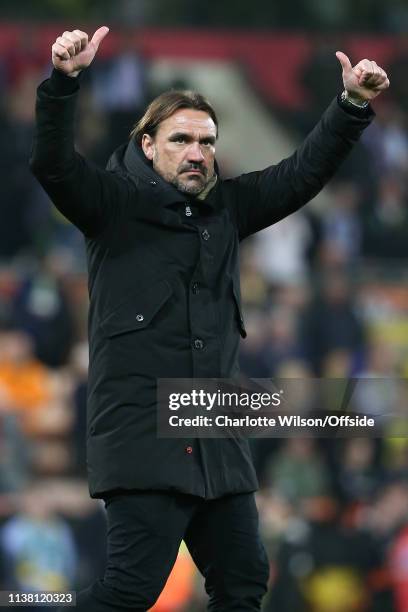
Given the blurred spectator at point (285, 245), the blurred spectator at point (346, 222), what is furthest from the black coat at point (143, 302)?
the blurred spectator at point (346, 222)

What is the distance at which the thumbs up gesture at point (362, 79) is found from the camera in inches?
197

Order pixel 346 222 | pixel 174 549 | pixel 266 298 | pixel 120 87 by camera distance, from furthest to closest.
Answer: pixel 120 87 < pixel 346 222 < pixel 266 298 < pixel 174 549

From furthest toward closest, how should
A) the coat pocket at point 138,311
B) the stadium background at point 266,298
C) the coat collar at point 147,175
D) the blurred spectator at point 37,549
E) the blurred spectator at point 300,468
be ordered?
the blurred spectator at point 300,468 → the stadium background at point 266,298 → the blurred spectator at point 37,549 → the coat collar at point 147,175 → the coat pocket at point 138,311

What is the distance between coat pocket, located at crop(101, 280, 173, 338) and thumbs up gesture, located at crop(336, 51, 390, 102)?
94cm

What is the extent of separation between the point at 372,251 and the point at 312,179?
927cm

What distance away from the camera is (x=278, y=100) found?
17000 millimetres

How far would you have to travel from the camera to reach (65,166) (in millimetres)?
4590

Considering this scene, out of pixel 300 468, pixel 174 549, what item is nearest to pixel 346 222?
pixel 300 468

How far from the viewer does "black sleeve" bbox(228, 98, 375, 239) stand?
16.6 feet

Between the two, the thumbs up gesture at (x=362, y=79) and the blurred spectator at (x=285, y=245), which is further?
the blurred spectator at (x=285, y=245)

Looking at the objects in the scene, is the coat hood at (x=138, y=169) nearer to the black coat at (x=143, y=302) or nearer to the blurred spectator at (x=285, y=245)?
the black coat at (x=143, y=302)

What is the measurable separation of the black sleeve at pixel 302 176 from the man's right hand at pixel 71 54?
0.79 m

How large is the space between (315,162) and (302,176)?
6 centimetres

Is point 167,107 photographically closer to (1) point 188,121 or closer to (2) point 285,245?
(1) point 188,121
